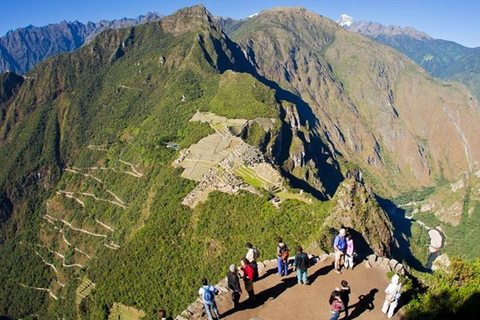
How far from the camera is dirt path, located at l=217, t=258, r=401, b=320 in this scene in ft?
84.6

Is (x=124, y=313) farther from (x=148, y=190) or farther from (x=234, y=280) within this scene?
(x=234, y=280)

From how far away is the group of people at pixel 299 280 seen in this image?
922 inches

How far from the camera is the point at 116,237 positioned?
344 feet

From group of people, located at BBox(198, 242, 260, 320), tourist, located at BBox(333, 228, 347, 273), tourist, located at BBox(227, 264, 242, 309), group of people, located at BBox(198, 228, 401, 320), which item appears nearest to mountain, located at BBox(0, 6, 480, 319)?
tourist, located at BBox(333, 228, 347, 273)

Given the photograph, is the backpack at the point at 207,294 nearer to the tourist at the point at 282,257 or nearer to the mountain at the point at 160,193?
the tourist at the point at 282,257

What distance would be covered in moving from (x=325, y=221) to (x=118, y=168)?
314ft

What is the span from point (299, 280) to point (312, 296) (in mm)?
1343

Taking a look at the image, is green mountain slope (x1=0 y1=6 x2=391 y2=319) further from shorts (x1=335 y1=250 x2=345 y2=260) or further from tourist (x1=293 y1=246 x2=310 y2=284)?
tourist (x1=293 y1=246 x2=310 y2=284)

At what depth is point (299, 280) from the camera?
92.1ft

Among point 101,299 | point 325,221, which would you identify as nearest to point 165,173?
point 101,299

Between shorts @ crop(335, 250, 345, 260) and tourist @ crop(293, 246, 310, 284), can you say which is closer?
tourist @ crop(293, 246, 310, 284)

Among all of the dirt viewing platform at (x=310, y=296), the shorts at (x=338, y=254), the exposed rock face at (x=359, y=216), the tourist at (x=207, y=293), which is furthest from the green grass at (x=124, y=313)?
the tourist at (x=207, y=293)

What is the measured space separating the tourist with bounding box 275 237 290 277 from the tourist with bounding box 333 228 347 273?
3292 millimetres

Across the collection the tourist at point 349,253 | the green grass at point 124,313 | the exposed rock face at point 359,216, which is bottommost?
the green grass at point 124,313
